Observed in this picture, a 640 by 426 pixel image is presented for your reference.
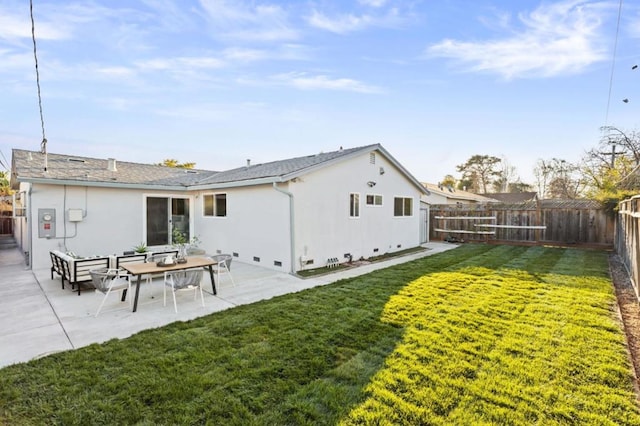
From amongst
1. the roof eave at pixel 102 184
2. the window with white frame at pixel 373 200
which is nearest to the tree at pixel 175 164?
the roof eave at pixel 102 184

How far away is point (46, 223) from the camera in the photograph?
911cm

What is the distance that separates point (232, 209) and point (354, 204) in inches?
162

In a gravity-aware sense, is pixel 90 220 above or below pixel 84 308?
above

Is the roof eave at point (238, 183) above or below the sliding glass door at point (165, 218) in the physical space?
above

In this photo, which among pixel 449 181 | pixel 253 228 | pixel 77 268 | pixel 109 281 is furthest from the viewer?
pixel 449 181

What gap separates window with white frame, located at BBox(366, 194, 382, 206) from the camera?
11062mm

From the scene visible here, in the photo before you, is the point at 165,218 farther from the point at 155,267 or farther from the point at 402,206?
the point at 402,206

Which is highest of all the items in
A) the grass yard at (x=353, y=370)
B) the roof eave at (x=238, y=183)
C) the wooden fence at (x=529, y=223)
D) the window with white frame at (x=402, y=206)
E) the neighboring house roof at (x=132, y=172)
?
the neighboring house roof at (x=132, y=172)

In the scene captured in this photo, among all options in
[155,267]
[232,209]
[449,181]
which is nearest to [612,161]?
[232,209]

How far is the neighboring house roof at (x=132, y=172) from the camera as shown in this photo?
8859 mm

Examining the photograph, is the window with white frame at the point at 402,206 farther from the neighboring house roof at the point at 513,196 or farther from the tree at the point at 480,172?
the tree at the point at 480,172

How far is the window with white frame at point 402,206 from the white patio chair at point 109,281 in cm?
946

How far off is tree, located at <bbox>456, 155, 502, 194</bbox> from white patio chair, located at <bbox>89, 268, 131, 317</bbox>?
42134 millimetres

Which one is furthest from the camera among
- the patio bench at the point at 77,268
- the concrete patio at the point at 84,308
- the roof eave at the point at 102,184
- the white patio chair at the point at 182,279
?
the roof eave at the point at 102,184
